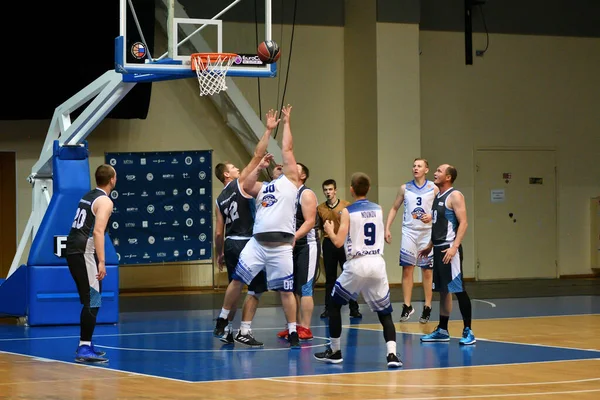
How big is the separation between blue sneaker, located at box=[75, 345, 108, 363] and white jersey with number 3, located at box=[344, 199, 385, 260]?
2.61 m

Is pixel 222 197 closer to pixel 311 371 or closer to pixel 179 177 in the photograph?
pixel 311 371

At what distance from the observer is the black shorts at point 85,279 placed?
977 centimetres

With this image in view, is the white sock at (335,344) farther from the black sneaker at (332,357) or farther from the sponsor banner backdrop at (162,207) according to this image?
the sponsor banner backdrop at (162,207)

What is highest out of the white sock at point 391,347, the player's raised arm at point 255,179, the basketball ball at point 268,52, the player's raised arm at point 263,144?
the basketball ball at point 268,52

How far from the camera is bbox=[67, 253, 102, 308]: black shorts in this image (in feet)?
32.0

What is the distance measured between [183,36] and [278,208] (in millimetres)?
8407

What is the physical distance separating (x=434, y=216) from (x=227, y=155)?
342 inches

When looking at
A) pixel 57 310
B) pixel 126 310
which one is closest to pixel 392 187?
pixel 126 310

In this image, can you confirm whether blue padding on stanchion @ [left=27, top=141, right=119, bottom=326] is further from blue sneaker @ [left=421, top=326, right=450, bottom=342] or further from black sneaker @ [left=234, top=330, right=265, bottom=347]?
blue sneaker @ [left=421, top=326, right=450, bottom=342]

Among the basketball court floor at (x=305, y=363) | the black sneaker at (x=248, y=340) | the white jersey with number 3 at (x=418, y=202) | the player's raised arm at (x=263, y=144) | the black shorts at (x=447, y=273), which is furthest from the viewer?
the white jersey with number 3 at (x=418, y=202)

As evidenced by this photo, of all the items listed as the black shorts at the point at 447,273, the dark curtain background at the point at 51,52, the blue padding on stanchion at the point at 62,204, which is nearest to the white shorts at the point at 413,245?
the black shorts at the point at 447,273

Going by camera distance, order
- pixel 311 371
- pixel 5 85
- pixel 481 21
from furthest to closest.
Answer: pixel 481 21 < pixel 5 85 < pixel 311 371

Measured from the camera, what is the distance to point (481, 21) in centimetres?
2147

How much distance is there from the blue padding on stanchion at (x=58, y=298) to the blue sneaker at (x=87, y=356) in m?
3.60
